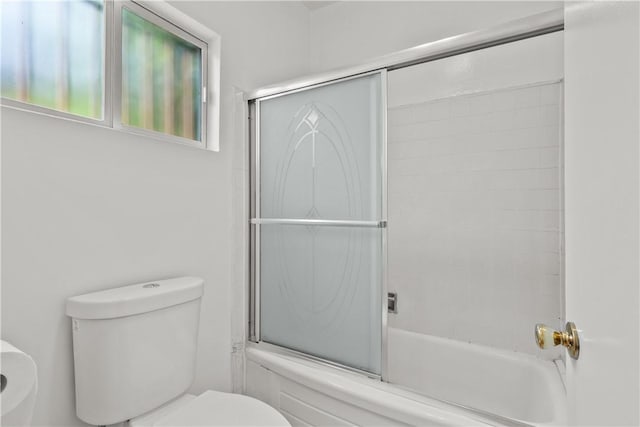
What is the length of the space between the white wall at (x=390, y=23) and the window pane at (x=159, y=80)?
2.92ft

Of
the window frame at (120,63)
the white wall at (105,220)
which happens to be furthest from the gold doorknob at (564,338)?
the window frame at (120,63)

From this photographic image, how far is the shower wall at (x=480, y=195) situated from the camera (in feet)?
6.07

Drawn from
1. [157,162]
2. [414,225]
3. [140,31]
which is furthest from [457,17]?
[157,162]

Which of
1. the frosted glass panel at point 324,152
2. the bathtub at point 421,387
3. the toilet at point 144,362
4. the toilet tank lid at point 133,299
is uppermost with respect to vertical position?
the frosted glass panel at point 324,152

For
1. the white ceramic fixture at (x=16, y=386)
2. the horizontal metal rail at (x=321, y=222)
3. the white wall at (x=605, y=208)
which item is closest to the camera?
the white wall at (x=605, y=208)

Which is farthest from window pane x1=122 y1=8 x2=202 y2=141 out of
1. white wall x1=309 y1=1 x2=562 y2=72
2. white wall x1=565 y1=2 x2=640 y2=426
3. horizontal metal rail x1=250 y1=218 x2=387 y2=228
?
white wall x1=565 y1=2 x2=640 y2=426

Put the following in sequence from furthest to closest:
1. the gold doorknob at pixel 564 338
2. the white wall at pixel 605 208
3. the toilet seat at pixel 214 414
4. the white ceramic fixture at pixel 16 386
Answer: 1. the toilet seat at pixel 214 414
2. the white ceramic fixture at pixel 16 386
3. the gold doorknob at pixel 564 338
4. the white wall at pixel 605 208

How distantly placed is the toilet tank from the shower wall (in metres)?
1.41

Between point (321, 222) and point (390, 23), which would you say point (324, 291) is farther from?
point (390, 23)

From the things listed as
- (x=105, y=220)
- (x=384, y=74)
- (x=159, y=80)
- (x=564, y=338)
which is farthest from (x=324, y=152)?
(x=564, y=338)

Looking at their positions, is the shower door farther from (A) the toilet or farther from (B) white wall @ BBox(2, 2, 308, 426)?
(A) the toilet

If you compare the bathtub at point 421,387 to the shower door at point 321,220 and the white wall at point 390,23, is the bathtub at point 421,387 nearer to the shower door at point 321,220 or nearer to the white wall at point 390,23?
the shower door at point 321,220

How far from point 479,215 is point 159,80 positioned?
1.74 metres

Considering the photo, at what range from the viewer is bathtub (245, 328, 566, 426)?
1.34 meters
